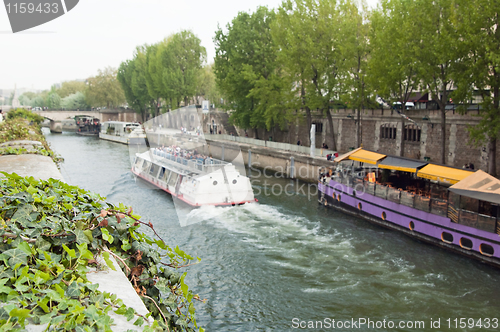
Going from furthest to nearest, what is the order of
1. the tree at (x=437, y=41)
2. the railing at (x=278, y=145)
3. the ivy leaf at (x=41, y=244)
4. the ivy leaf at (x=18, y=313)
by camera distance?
the railing at (x=278, y=145) < the tree at (x=437, y=41) < the ivy leaf at (x=41, y=244) < the ivy leaf at (x=18, y=313)

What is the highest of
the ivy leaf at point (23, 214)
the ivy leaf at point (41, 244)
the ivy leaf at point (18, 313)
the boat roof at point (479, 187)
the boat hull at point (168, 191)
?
the ivy leaf at point (23, 214)

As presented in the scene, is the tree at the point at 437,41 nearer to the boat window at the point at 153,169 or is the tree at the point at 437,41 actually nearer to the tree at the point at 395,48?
the tree at the point at 395,48

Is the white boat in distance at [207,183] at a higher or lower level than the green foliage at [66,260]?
lower

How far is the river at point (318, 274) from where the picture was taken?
12.1 meters

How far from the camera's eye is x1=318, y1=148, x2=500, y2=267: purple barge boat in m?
16.0

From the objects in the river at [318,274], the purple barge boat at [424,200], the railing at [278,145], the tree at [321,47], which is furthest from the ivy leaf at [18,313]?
the railing at [278,145]

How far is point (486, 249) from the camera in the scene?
1579 centimetres

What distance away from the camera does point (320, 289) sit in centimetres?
1366

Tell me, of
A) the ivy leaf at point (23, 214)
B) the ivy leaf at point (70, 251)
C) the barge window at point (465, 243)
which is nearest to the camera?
the ivy leaf at point (70, 251)

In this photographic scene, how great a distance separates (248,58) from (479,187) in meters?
30.0

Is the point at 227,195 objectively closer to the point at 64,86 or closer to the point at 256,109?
the point at 256,109

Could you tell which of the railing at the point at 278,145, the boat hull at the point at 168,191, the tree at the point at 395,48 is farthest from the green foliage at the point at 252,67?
the boat hull at the point at 168,191

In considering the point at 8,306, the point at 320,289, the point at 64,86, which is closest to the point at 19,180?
the point at 8,306

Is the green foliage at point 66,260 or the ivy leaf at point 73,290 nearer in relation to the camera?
the green foliage at point 66,260
